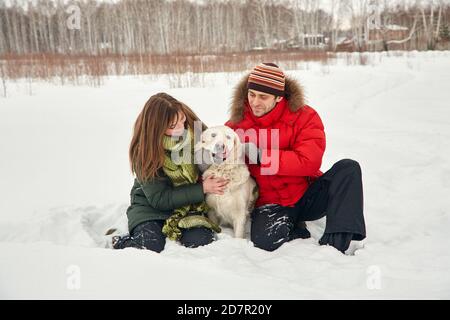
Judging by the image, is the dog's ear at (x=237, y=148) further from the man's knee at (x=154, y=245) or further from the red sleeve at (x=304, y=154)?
the man's knee at (x=154, y=245)

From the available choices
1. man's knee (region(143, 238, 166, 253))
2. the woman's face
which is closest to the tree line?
the woman's face

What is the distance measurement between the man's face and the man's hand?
0.71 feet

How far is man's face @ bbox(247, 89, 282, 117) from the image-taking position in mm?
2496

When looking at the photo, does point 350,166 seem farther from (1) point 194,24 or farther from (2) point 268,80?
(1) point 194,24

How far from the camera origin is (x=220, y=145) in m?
2.40

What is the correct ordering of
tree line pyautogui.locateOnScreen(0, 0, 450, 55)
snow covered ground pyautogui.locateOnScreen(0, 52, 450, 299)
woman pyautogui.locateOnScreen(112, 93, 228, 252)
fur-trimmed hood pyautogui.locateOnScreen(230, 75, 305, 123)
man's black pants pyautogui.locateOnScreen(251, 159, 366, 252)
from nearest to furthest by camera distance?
snow covered ground pyautogui.locateOnScreen(0, 52, 450, 299) < man's black pants pyautogui.locateOnScreen(251, 159, 366, 252) < woman pyautogui.locateOnScreen(112, 93, 228, 252) < fur-trimmed hood pyautogui.locateOnScreen(230, 75, 305, 123) < tree line pyautogui.locateOnScreen(0, 0, 450, 55)

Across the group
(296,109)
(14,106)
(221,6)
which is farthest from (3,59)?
(221,6)

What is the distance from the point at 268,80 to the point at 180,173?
855 mm

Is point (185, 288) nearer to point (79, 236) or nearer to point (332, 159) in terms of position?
point (79, 236)

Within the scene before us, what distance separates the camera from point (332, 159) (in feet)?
14.2

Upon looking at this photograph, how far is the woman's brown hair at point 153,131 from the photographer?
2.38 meters

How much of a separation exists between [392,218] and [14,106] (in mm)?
6875

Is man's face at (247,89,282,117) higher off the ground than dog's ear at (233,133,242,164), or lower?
higher

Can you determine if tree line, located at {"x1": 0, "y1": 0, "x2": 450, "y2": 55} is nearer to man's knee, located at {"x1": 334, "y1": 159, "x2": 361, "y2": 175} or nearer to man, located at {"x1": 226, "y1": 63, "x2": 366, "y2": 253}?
man, located at {"x1": 226, "y1": 63, "x2": 366, "y2": 253}
